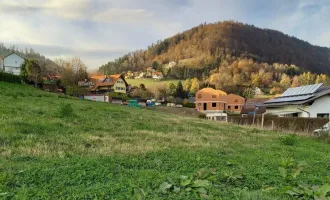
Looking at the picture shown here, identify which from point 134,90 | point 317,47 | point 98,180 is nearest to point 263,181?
point 98,180

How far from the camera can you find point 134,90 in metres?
79.4

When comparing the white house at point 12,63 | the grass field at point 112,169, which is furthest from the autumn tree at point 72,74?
the grass field at point 112,169

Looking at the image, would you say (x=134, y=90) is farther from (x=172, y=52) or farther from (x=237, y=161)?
(x=172, y=52)

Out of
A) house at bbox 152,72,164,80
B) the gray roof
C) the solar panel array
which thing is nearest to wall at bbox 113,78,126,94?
house at bbox 152,72,164,80

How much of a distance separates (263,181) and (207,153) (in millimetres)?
1950

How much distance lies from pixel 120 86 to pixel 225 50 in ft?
294

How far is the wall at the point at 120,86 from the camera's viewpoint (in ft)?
263

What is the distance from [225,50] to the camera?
6053 inches

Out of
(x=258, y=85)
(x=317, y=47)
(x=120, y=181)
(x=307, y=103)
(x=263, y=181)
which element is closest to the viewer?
(x=120, y=181)

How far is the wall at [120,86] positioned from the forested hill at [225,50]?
58752mm

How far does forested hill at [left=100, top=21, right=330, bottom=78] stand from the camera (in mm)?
145750

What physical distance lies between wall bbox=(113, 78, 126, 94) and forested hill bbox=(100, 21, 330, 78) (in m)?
58.8

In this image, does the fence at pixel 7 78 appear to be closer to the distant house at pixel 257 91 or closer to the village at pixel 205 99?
the village at pixel 205 99

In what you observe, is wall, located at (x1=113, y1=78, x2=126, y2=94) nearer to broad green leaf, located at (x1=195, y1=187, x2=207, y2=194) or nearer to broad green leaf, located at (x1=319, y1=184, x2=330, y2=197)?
broad green leaf, located at (x1=195, y1=187, x2=207, y2=194)
